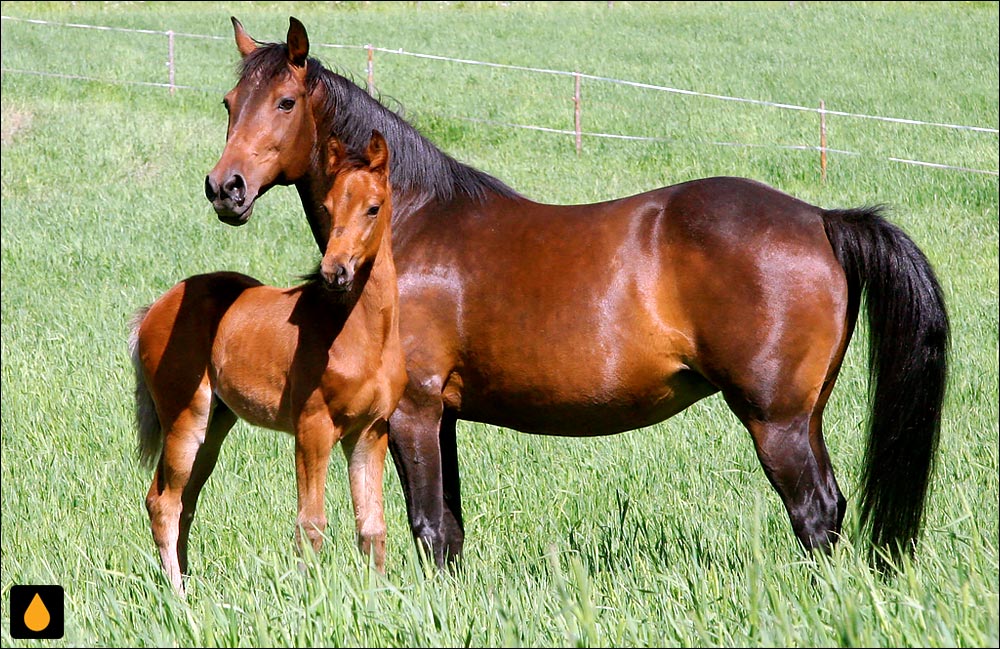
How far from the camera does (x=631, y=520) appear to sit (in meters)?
5.37

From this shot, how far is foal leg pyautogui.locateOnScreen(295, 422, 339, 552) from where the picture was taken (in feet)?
12.8

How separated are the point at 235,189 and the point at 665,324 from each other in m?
1.80

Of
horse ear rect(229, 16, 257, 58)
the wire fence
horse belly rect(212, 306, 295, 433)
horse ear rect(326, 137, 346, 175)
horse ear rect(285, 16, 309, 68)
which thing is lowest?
the wire fence

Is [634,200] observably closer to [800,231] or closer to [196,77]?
[800,231]

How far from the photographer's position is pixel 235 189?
13.7ft

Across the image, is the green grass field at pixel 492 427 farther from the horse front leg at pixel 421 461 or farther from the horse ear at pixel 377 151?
the horse ear at pixel 377 151

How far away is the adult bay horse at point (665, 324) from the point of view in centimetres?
461

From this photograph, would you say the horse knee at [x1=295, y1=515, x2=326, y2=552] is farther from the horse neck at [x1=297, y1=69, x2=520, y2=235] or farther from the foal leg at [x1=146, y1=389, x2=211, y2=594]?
the horse neck at [x1=297, y1=69, x2=520, y2=235]

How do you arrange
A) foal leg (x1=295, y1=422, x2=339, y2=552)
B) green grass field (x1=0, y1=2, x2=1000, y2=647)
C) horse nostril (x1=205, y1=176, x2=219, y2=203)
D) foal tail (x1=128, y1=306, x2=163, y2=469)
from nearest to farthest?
green grass field (x1=0, y1=2, x2=1000, y2=647)
foal leg (x1=295, y1=422, x2=339, y2=552)
horse nostril (x1=205, y1=176, x2=219, y2=203)
foal tail (x1=128, y1=306, x2=163, y2=469)

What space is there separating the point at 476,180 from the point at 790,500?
1.97 m

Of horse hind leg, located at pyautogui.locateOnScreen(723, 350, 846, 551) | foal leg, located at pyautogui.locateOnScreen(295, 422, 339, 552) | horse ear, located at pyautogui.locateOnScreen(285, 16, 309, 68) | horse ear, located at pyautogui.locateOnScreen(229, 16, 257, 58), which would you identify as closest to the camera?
foal leg, located at pyautogui.locateOnScreen(295, 422, 339, 552)

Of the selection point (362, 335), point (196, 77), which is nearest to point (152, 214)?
point (196, 77)

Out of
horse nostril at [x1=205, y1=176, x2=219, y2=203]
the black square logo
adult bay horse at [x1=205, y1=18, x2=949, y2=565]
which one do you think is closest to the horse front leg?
adult bay horse at [x1=205, y1=18, x2=949, y2=565]

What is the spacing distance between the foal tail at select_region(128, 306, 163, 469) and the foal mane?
3.80 ft
